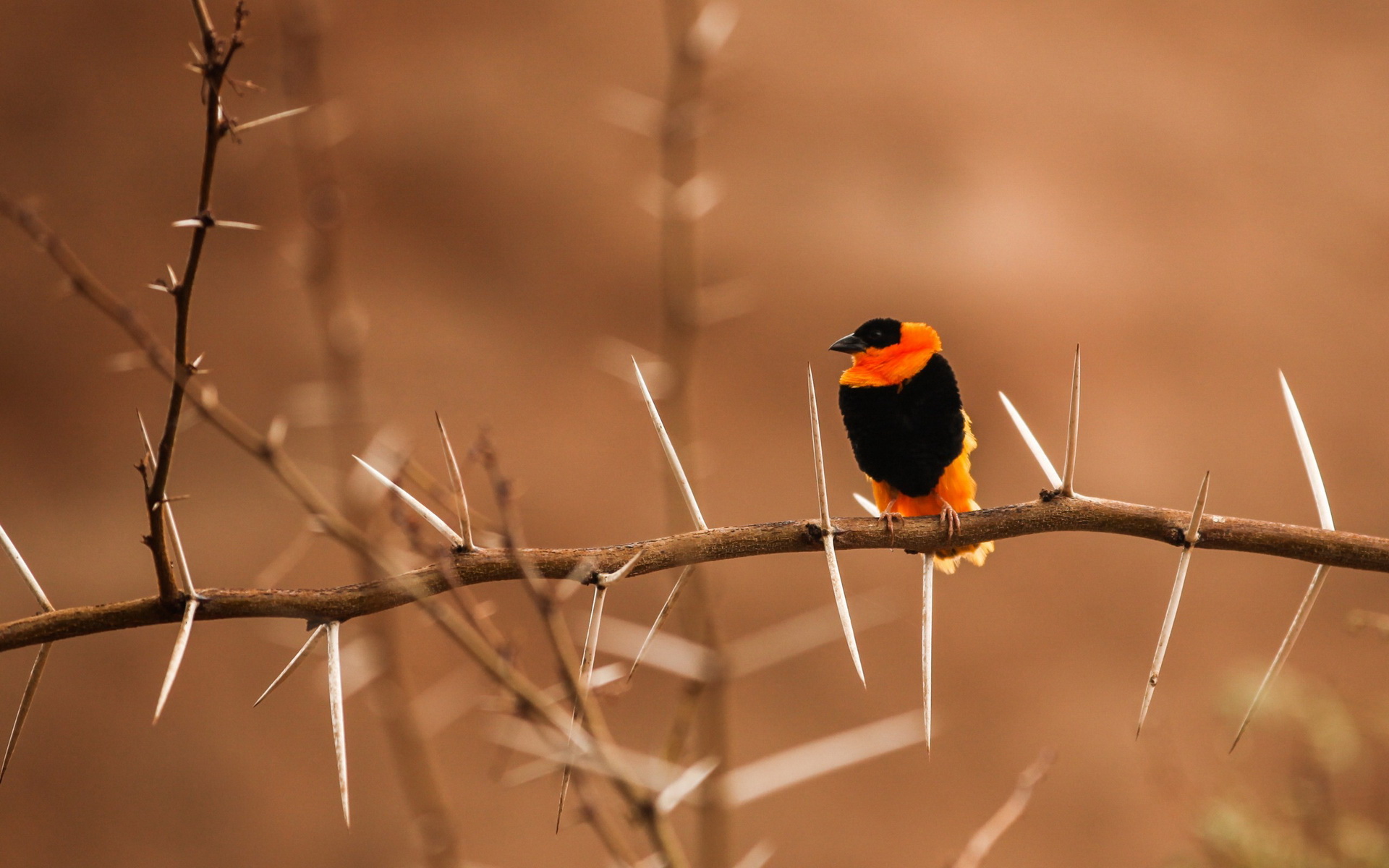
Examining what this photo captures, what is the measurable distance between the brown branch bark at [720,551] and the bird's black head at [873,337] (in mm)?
743

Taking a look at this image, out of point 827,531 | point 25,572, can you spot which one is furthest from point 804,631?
point 25,572

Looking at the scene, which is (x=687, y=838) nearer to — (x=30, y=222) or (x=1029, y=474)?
(x=1029, y=474)

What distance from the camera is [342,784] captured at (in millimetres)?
887

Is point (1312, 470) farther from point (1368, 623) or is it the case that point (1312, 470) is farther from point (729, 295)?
point (729, 295)

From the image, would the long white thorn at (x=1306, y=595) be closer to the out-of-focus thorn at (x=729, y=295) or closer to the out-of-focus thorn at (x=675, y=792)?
the out-of-focus thorn at (x=675, y=792)

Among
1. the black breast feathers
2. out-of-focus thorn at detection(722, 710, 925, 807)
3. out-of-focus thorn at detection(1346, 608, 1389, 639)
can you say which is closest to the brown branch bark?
out-of-focus thorn at detection(1346, 608, 1389, 639)

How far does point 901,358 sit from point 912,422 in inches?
5.1

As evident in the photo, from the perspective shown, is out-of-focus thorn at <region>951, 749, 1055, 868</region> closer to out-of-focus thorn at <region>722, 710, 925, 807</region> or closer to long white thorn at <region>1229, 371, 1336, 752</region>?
out-of-focus thorn at <region>722, 710, 925, 807</region>

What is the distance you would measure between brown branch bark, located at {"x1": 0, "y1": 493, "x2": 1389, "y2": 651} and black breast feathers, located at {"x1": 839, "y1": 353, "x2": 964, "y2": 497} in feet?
2.35

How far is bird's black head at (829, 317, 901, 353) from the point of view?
179 cm

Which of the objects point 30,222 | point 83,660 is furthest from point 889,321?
point 83,660

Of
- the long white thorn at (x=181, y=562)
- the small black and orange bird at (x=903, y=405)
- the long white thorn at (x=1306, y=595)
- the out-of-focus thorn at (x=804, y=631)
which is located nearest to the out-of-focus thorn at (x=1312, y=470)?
the long white thorn at (x=1306, y=595)

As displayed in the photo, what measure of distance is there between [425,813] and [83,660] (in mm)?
2250

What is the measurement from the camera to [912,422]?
179 centimetres
